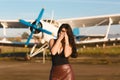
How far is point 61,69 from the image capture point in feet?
14.1

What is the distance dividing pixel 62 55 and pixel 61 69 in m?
0.20

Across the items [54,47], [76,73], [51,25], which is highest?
[51,25]

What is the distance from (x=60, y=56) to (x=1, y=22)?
2479cm

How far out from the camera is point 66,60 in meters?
4.35

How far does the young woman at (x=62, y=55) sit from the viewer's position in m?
4.28

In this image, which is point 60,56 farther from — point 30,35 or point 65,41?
point 30,35

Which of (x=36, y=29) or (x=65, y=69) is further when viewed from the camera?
(x=36, y=29)

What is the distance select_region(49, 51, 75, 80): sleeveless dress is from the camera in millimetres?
4258

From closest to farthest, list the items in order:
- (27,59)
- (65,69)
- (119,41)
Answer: (65,69) → (27,59) → (119,41)

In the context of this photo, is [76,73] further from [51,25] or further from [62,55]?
[51,25]

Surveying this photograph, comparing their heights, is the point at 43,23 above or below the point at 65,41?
above

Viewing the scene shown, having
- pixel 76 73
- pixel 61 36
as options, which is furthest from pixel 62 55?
pixel 76 73

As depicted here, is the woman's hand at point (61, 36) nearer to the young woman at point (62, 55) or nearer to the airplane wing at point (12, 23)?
the young woman at point (62, 55)

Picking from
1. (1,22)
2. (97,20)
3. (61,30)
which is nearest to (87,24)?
(97,20)
